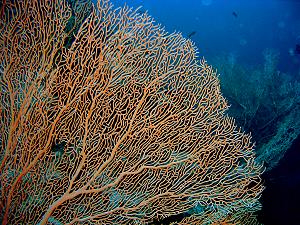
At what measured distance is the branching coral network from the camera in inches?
120

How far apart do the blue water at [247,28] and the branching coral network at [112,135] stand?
31486mm

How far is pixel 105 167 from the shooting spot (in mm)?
3062

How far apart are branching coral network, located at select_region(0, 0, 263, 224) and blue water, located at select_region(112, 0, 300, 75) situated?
103ft

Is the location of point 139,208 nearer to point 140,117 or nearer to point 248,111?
point 140,117

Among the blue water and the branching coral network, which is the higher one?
A: the blue water

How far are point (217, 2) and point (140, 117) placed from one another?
112 metres

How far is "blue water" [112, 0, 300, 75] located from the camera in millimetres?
44287

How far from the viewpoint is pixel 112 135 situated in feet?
10.1

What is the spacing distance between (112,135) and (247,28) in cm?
7429

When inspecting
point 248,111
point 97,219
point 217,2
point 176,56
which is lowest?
point 97,219

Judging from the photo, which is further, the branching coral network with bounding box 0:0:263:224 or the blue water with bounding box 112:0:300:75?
the blue water with bounding box 112:0:300:75

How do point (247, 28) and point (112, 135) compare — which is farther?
point (247, 28)

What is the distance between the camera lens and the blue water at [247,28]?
44287mm

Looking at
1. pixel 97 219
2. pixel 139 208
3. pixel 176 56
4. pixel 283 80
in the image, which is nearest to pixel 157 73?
pixel 176 56
